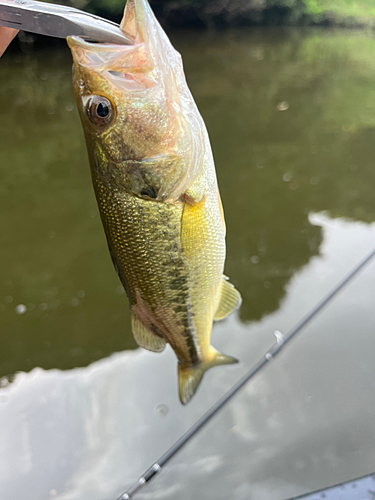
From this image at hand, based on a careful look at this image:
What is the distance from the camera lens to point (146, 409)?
86.4 inches

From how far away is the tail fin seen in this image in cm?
116

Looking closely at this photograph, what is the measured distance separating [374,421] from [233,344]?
3.10 ft

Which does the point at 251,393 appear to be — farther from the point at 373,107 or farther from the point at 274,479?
the point at 373,107

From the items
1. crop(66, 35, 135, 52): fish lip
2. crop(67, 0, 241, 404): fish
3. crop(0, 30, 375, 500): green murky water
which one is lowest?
crop(0, 30, 375, 500): green murky water

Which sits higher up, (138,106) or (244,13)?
Answer: (138,106)

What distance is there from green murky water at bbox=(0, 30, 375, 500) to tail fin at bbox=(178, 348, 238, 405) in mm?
1013

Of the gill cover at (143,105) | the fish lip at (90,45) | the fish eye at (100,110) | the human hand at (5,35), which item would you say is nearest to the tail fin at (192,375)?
the gill cover at (143,105)

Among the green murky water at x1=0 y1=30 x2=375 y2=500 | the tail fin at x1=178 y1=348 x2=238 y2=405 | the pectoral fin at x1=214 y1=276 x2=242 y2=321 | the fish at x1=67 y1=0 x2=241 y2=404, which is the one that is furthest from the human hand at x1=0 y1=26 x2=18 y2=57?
the green murky water at x1=0 y1=30 x2=375 y2=500

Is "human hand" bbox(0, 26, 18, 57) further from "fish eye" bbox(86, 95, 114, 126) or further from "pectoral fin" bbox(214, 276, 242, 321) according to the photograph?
"pectoral fin" bbox(214, 276, 242, 321)

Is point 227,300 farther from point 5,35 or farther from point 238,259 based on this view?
point 238,259

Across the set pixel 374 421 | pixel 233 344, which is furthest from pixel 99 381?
pixel 374 421

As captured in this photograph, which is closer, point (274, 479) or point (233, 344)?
point (274, 479)

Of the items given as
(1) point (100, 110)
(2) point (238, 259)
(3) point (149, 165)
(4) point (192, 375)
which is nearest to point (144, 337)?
(4) point (192, 375)

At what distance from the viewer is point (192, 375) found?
118 centimetres
